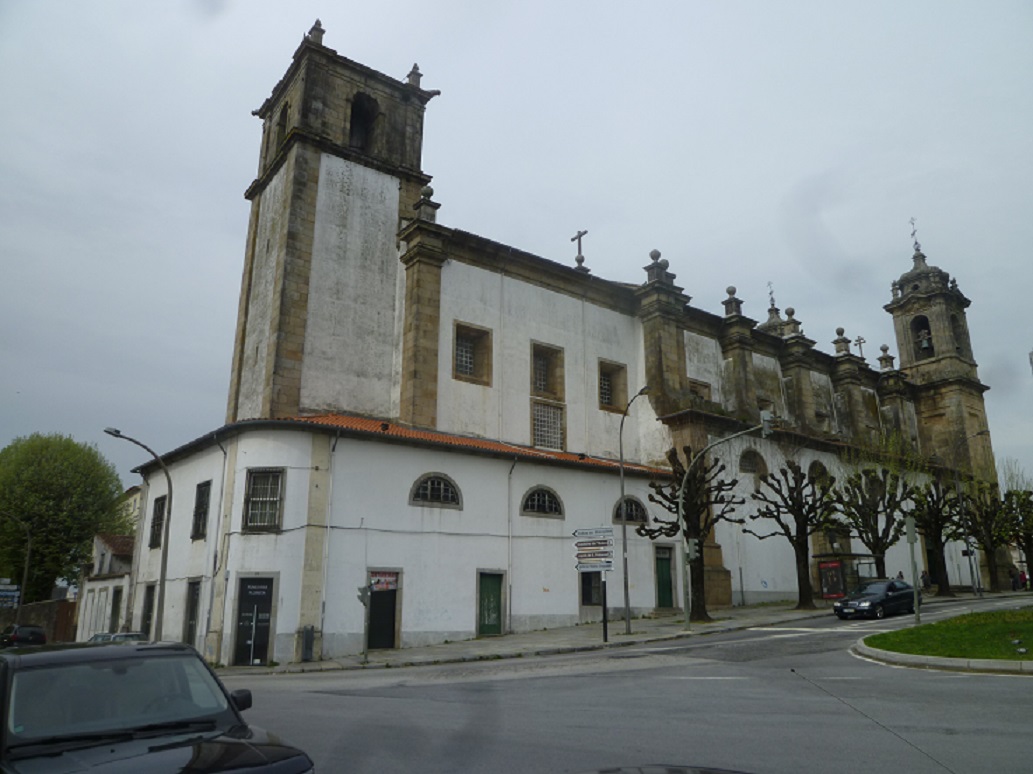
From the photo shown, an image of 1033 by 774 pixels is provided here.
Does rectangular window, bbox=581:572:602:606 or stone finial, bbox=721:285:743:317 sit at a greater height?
stone finial, bbox=721:285:743:317

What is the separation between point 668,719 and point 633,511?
22931mm

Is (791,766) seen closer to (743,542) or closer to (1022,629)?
(1022,629)

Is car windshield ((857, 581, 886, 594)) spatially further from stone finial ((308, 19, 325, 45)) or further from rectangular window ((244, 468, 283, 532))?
stone finial ((308, 19, 325, 45))

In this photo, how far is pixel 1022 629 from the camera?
1553cm

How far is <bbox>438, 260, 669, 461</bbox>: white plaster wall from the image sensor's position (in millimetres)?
31109

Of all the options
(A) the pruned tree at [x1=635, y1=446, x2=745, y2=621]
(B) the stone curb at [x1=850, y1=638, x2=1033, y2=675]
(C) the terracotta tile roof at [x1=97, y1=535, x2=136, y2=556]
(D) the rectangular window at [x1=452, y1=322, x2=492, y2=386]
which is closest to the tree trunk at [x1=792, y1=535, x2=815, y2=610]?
(A) the pruned tree at [x1=635, y1=446, x2=745, y2=621]

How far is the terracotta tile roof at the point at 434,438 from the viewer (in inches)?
949

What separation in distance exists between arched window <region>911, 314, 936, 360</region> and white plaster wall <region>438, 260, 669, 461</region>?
29.1 meters

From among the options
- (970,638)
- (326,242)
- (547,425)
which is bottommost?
(970,638)

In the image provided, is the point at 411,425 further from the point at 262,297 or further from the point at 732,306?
the point at 732,306

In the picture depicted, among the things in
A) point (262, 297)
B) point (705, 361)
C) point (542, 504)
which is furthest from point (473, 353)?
point (705, 361)

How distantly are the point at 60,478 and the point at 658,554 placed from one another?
36.1 m

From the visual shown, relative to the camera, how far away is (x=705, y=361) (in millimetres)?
41000

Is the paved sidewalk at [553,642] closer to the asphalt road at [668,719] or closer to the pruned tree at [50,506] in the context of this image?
the asphalt road at [668,719]
